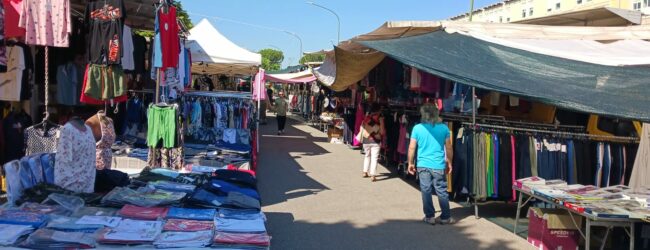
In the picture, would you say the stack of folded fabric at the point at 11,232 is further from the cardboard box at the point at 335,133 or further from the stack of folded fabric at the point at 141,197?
the cardboard box at the point at 335,133

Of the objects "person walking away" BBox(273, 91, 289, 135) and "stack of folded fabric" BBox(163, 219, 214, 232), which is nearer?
"stack of folded fabric" BBox(163, 219, 214, 232)

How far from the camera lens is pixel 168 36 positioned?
709 centimetres

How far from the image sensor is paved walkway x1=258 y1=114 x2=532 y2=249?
5996mm

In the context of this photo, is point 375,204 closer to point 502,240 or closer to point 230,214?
point 502,240

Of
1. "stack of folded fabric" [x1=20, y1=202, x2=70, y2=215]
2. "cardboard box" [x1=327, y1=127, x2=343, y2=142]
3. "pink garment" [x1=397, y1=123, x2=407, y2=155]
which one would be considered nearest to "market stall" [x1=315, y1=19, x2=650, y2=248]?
"pink garment" [x1=397, y1=123, x2=407, y2=155]

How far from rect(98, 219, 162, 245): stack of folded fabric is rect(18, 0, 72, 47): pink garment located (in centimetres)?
293

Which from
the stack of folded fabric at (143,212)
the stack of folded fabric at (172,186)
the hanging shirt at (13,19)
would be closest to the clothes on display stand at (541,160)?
the stack of folded fabric at (172,186)

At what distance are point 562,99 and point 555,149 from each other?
78.5 inches

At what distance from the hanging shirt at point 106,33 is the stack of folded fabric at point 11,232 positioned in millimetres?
3493

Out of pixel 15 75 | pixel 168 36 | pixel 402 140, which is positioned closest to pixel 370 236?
pixel 168 36

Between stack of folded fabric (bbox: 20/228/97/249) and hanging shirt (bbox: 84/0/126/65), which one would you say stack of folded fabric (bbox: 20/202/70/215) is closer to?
stack of folded fabric (bbox: 20/228/97/249)

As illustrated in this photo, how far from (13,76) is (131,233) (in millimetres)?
3995

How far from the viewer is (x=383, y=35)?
9.12m

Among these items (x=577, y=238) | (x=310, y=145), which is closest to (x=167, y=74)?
(x=577, y=238)
